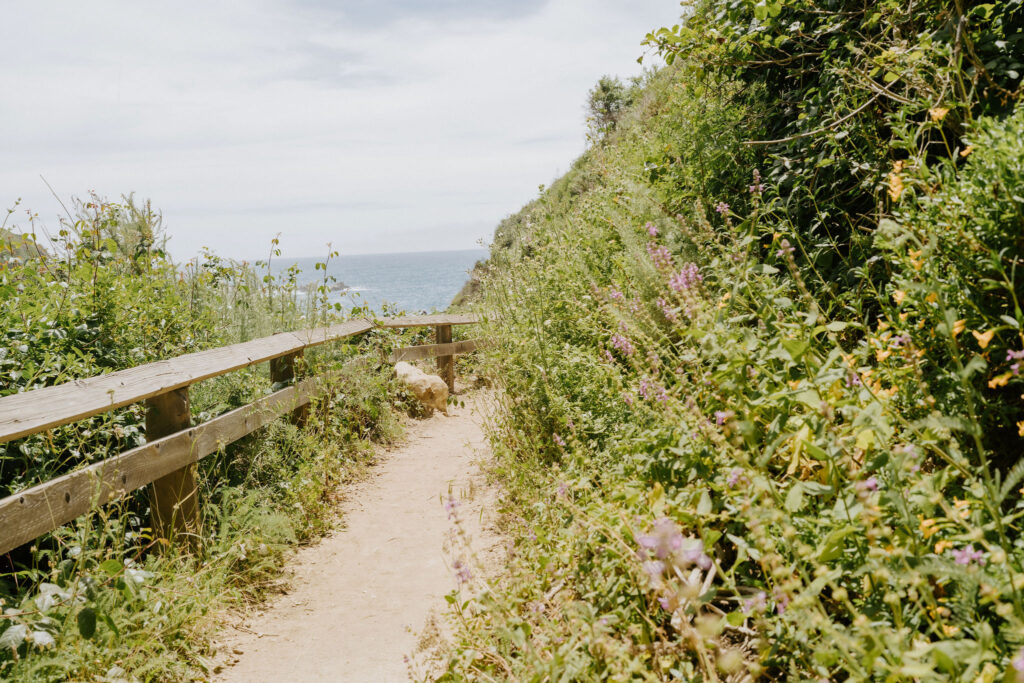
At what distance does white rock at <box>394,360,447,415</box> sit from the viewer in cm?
793

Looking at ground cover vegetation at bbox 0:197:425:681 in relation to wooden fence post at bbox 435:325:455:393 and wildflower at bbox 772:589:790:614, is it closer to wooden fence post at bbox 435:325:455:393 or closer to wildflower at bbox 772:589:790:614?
wooden fence post at bbox 435:325:455:393

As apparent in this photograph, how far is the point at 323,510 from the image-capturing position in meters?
4.92

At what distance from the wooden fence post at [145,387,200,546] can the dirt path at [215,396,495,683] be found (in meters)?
0.73

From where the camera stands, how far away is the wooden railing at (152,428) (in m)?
2.76

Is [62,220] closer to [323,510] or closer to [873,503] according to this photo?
[323,510]

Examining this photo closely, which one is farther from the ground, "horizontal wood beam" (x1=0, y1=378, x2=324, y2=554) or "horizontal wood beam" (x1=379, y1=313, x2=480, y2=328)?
"horizontal wood beam" (x1=379, y1=313, x2=480, y2=328)

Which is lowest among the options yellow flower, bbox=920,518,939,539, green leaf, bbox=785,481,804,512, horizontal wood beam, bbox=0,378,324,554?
horizontal wood beam, bbox=0,378,324,554

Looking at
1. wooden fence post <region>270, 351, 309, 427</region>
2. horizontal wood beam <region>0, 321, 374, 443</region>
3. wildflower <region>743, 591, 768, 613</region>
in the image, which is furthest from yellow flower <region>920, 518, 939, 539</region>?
wooden fence post <region>270, 351, 309, 427</region>

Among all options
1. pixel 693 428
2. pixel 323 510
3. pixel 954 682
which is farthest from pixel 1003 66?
pixel 323 510

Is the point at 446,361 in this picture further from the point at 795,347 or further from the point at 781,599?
the point at 781,599

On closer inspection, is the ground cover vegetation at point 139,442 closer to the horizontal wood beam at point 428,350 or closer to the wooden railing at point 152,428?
the wooden railing at point 152,428

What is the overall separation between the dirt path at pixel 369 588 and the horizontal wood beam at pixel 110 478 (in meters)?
0.97

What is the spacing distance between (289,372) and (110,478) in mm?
2689

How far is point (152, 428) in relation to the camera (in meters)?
3.77
